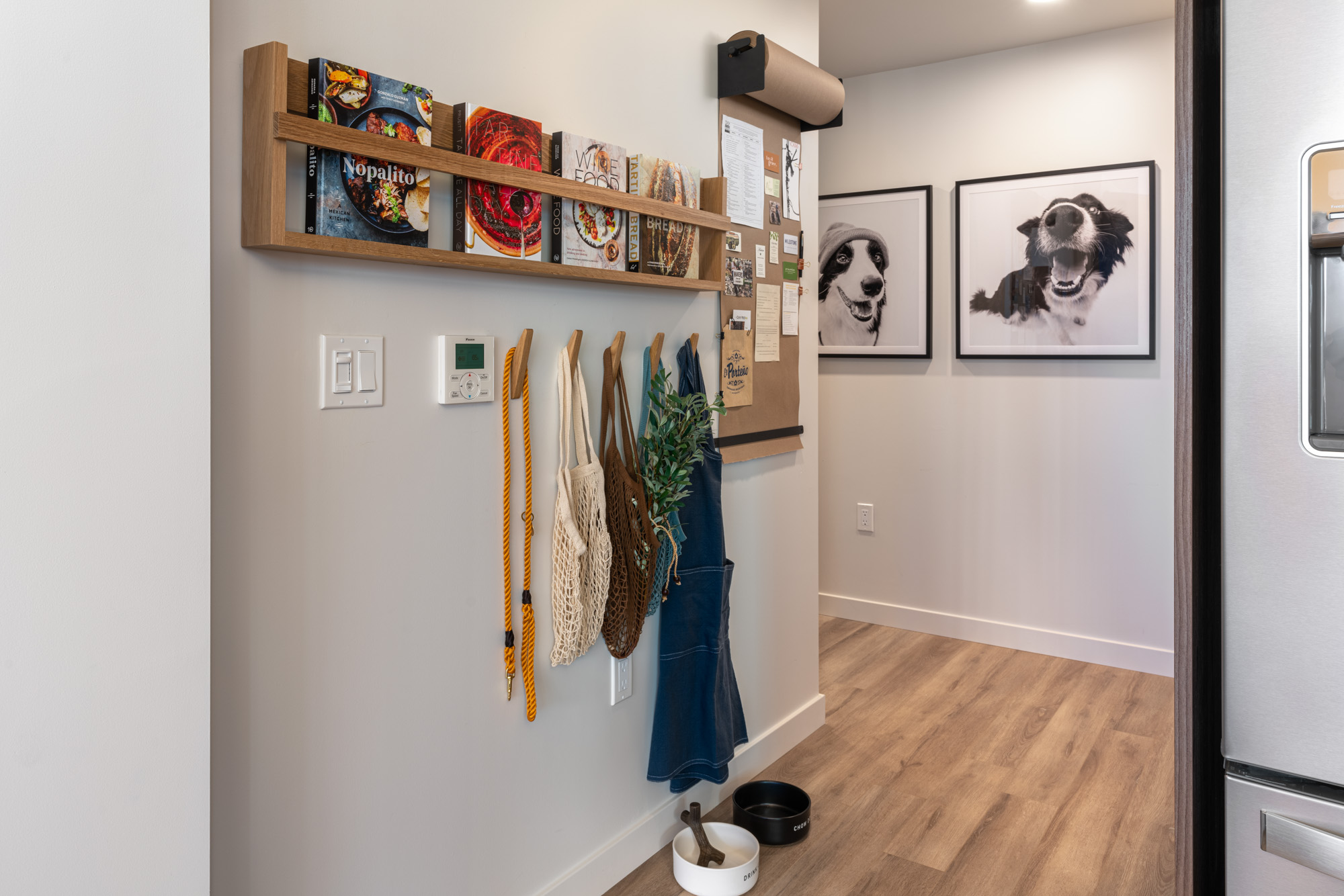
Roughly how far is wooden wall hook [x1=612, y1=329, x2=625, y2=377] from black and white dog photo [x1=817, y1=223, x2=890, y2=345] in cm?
221

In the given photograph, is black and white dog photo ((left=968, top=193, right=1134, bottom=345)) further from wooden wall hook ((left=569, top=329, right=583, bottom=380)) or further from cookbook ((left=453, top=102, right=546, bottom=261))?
cookbook ((left=453, top=102, right=546, bottom=261))

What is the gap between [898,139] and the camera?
389cm

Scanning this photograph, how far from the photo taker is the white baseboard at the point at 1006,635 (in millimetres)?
3504

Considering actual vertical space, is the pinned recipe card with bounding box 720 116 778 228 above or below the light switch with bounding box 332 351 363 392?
above

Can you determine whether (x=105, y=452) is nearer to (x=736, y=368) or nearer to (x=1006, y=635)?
(x=736, y=368)

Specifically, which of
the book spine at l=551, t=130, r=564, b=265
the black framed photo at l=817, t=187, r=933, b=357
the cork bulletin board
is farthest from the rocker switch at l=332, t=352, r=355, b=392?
the black framed photo at l=817, t=187, r=933, b=357

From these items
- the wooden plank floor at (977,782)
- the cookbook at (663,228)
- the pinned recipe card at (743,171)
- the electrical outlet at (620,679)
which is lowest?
the wooden plank floor at (977,782)

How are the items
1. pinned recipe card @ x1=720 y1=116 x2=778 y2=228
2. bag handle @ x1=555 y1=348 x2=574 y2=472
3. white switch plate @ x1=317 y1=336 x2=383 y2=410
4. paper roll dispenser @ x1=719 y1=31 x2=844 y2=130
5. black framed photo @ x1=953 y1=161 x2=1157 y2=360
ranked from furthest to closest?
black framed photo @ x1=953 y1=161 x2=1157 y2=360 → pinned recipe card @ x1=720 y1=116 x2=778 y2=228 → paper roll dispenser @ x1=719 y1=31 x2=844 y2=130 → bag handle @ x1=555 y1=348 x2=574 y2=472 → white switch plate @ x1=317 y1=336 x2=383 y2=410

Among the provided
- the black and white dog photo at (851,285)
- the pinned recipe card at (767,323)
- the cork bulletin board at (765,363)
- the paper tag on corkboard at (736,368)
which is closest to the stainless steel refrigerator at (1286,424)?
the cork bulletin board at (765,363)

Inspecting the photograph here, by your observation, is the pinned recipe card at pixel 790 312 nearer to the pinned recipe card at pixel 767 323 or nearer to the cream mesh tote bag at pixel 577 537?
the pinned recipe card at pixel 767 323

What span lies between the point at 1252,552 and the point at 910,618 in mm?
3062

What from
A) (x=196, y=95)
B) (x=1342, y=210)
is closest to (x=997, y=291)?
(x=1342, y=210)

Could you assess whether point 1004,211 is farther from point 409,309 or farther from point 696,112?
point 409,309

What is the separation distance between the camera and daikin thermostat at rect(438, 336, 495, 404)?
1564mm
